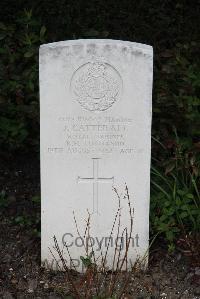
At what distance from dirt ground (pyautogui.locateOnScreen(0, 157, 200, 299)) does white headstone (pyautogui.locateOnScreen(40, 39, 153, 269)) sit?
0.51 ft

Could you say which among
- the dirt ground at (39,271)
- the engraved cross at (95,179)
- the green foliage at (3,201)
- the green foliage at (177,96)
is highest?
the green foliage at (177,96)

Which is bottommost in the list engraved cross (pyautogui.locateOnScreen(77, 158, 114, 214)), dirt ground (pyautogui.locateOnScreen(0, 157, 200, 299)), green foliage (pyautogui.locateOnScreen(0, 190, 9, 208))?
dirt ground (pyautogui.locateOnScreen(0, 157, 200, 299))

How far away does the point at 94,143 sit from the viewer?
395 cm

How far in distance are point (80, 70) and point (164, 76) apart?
115cm

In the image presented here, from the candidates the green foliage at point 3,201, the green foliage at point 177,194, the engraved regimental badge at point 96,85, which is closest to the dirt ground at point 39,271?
the green foliage at point 3,201

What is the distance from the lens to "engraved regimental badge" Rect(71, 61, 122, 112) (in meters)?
3.80

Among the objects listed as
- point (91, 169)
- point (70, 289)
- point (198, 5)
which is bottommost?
point (70, 289)

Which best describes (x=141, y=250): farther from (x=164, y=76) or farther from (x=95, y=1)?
(x=95, y=1)

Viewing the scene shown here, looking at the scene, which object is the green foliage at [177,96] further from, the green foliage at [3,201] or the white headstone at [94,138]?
the green foliage at [3,201]

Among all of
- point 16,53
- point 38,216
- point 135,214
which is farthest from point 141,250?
point 16,53

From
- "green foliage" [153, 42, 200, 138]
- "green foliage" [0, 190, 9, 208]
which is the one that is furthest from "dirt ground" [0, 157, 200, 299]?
"green foliage" [153, 42, 200, 138]

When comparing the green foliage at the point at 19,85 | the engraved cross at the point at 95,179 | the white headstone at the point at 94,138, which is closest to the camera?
the white headstone at the point at 94,138

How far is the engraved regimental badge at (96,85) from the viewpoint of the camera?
3.80 metres

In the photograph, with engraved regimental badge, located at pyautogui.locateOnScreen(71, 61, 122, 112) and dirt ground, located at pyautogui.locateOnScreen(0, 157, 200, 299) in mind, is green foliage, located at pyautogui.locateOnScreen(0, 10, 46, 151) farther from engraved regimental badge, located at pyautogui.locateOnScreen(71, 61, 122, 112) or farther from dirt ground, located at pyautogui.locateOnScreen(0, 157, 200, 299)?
engraved regimental badge, located at pyautogui.locateOnScreen(71, 61, 122, 112)
